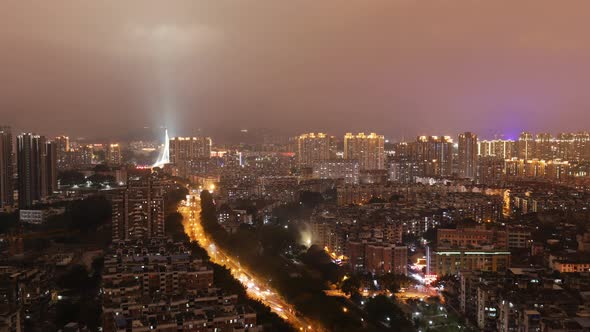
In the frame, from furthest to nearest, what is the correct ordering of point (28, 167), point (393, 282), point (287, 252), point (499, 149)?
point (499, 149)
point (28, 167)
point (287, 252)
point (393, 282)

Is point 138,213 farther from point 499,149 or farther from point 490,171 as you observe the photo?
point 499,149

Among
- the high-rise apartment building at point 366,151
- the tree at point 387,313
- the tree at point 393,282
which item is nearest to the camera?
the tree at point 387,313

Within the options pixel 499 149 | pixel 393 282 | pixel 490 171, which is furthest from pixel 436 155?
pixel 393 282

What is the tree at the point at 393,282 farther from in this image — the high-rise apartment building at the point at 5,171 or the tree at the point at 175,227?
the high-rise apartment building at the point at 5,171

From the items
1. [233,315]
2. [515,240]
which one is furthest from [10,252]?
[515,240]

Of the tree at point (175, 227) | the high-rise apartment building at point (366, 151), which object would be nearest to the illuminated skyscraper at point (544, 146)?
the high-rise apartment building at point (366, 151)

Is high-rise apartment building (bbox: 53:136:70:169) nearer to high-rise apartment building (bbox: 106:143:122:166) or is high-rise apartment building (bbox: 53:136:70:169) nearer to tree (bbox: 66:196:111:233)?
high-rise apartment building (bbox: 106:143:122:166)

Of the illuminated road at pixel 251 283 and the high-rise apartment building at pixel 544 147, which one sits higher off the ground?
the high-rise apartment building at pixel 544 147
